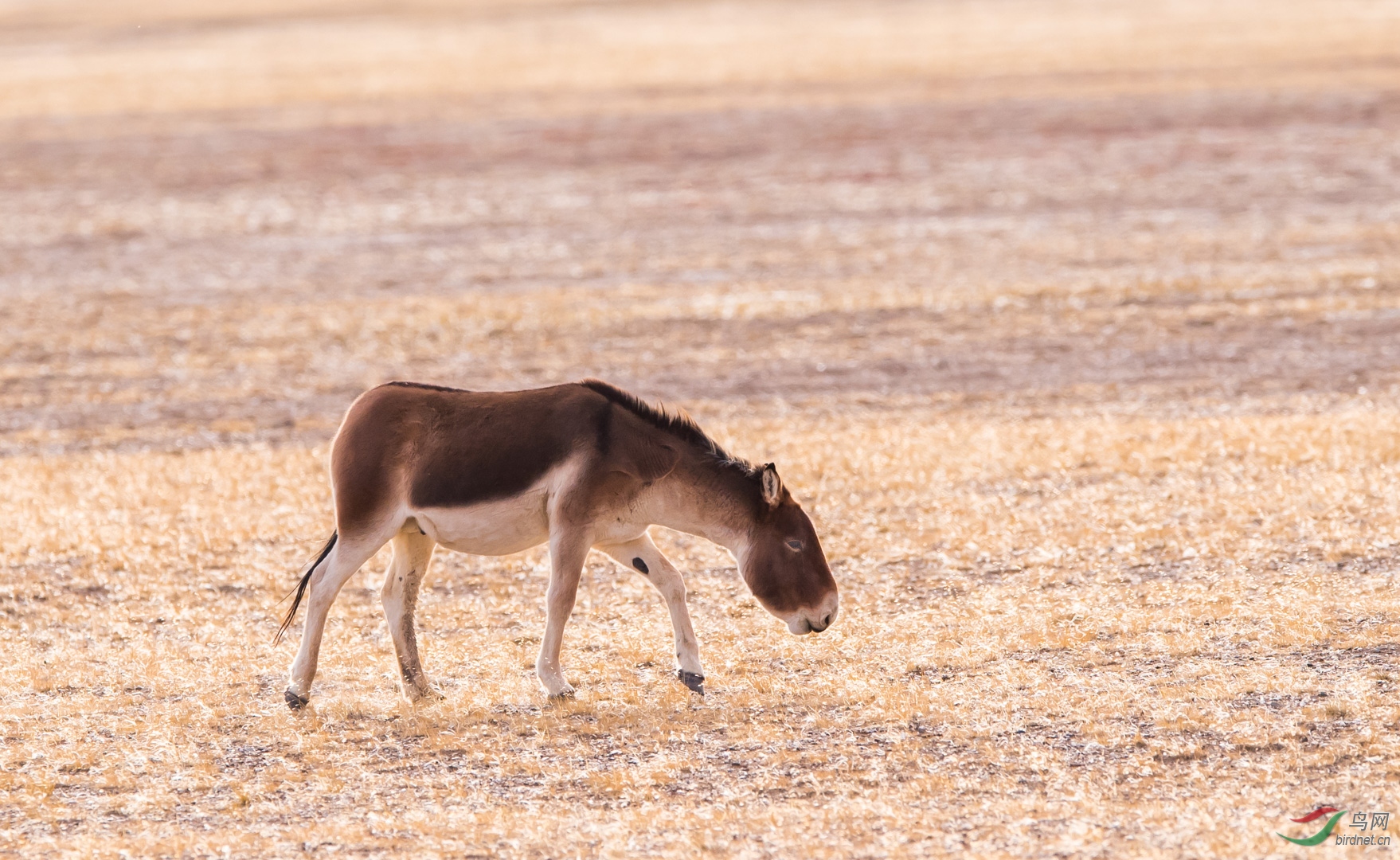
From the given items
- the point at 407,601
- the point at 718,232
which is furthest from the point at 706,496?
the point at 718,232

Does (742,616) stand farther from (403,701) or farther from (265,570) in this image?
(265,570)

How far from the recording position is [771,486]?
768 cm

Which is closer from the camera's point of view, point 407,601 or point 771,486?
point 771,486

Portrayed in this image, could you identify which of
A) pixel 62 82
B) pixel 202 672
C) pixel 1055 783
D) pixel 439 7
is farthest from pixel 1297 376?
pixel 439 7

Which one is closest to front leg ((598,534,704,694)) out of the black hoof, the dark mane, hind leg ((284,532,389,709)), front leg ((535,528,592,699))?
the black hoof

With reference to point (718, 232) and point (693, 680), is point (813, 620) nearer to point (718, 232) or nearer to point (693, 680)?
point (693, 680)

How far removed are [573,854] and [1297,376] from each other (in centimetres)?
1079

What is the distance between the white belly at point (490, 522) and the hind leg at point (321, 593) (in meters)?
0.29

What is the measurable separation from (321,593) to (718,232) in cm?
1601

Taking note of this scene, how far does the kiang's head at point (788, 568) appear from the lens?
7789 millimetres

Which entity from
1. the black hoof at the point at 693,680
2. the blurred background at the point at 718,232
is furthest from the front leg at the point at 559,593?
the blurred background at the point at 718,232

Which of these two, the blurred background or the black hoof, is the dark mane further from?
the blurred background

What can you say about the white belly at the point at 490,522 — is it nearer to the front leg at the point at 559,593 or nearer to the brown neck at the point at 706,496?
the front leg at the point at 559,593

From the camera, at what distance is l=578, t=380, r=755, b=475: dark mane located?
7953mm
